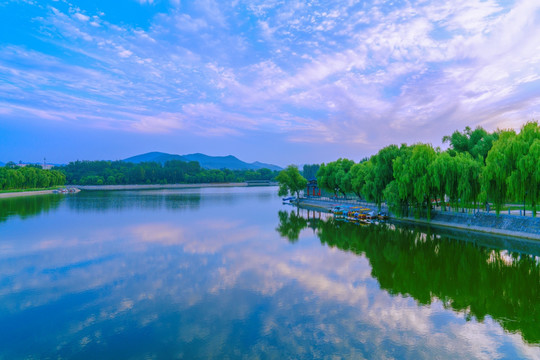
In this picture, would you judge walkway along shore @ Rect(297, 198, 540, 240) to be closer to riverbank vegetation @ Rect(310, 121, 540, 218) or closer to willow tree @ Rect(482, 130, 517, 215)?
riverbank vegetation @ Rect(310, 121, 540, 218)

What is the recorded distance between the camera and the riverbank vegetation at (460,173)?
19.2 m

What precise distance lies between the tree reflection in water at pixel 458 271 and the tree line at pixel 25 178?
74.3 meters

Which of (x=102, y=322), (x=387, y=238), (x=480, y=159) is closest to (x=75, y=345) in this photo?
(x=102, y=322)

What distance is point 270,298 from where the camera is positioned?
11.6 m

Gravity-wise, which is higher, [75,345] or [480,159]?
[480,159]

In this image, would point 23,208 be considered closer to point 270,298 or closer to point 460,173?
point 270,298

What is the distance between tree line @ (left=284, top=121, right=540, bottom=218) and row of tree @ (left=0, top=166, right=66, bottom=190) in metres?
74.3

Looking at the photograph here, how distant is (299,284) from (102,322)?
7.38 m

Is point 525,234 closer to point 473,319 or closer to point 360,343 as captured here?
point 473,319

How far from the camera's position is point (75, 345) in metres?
8.41

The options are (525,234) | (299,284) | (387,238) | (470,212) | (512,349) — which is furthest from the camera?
(470,212)

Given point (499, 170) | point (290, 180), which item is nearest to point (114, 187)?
point (290, 180)

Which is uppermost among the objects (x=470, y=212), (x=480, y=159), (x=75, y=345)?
(x=480, y=159)

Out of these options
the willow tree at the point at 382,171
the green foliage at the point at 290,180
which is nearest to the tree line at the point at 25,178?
the green foliage at the point at 290,180
